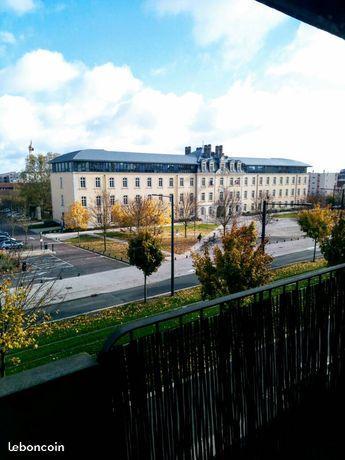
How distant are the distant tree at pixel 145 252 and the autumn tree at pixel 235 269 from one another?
5.88 m

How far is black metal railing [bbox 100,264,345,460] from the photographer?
90.7 inches

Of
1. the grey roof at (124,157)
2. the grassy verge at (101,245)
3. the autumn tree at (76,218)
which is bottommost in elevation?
the grassy verge at (101,245)

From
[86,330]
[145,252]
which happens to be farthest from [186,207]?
[86,330]

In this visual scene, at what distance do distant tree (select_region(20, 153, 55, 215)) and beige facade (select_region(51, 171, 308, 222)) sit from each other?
691 centimetres

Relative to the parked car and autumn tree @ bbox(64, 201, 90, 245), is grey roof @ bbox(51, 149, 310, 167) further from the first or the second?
the parked car

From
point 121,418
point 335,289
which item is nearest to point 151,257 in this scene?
point 335,289

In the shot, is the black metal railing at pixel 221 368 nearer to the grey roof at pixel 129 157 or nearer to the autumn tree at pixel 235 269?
the autumn tree at pixel 235 269

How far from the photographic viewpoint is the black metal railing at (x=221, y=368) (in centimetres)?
230

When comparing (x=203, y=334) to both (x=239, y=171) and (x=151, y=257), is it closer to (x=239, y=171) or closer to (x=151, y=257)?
(x=151, y=257)

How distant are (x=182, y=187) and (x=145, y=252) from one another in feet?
128

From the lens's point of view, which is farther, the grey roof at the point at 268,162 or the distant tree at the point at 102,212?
the grey roof at the point at 268,162

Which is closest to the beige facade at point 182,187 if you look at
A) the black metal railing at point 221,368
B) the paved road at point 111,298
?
the paved road at point 111,298

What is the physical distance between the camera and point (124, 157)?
165ft

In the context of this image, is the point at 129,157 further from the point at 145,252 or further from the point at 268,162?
the point at 145,252
